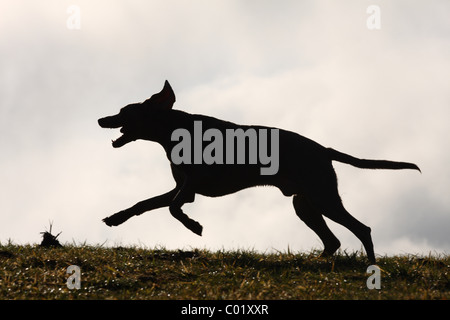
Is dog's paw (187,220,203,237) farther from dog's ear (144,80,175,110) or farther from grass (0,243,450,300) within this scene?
dog's ear (144,80,175,110)

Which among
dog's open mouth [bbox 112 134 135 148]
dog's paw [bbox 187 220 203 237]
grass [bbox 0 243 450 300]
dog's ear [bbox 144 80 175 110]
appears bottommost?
grass [bbox 0 243 450 300]

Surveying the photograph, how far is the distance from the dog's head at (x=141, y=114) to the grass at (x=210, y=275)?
5.12 feet

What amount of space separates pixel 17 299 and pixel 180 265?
187 cm

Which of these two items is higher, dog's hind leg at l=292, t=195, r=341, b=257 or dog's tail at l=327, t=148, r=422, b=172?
dog's tail at l=327, t=148, r=422, b=172

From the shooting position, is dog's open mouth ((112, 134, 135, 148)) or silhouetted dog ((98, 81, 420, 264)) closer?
silhouetted dog ((98, 81, 420, 264))

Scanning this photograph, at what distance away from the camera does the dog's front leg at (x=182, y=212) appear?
766 cm

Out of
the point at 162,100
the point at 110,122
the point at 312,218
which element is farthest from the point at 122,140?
the point at 312,218

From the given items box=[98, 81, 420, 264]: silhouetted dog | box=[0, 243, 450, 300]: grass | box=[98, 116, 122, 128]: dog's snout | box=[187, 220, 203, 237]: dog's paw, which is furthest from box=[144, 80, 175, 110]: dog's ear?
box=[0, 243, 450, 300]: grass

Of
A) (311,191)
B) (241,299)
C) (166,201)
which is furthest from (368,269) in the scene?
(166,201)

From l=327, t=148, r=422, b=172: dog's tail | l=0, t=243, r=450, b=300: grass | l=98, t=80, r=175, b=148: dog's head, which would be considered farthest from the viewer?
l=98, t=80, r=175, b=148: dog's head

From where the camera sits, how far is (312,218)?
8.18 metres

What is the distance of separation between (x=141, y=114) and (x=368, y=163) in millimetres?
3095

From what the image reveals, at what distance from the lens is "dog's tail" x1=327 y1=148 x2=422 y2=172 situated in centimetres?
802

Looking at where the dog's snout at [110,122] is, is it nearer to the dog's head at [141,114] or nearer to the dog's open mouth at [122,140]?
the dog's head at [141,114]
